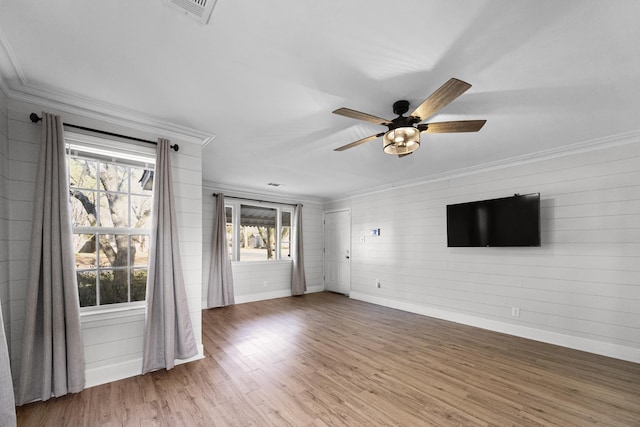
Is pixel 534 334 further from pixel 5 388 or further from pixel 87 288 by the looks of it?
pixel 87 288

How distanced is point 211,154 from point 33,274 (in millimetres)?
2207

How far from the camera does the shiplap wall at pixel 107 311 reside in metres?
2.20

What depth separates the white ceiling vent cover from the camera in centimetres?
136

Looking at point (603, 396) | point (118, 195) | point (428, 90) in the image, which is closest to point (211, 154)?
point (118, 195)

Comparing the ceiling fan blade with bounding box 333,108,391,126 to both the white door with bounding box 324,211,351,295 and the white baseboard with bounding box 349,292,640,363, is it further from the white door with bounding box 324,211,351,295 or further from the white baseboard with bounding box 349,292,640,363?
the white door with bounding box 324,211,351,295

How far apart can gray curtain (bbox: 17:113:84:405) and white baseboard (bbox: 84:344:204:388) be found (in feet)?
0.40

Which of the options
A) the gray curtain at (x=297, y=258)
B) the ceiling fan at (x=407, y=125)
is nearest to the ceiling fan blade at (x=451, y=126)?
the ceiling fan at (x=407, y=125)

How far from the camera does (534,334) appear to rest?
144 inches

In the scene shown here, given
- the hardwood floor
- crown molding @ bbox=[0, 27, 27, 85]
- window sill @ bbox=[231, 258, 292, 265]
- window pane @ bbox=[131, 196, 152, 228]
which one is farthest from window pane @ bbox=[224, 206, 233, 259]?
crown molding @ bbox=[0, 27, 27, 85]

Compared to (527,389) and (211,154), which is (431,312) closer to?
(527,389)

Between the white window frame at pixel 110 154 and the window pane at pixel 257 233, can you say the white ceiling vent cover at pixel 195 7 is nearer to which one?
the white window frame at pixel 110 154

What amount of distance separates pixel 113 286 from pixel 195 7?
2.73m

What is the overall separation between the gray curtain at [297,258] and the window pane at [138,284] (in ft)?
13.0

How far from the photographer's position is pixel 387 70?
6.27 feet
